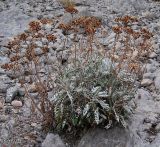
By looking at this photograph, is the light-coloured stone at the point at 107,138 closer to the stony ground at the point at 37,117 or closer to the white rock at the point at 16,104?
the stony ground at the point at 37,117

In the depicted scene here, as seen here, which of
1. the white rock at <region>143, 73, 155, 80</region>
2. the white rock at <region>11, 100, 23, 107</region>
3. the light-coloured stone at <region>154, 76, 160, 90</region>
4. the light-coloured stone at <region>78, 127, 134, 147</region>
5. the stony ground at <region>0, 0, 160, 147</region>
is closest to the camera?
the light-coloured stone at <region>78, 127, 134, 147</region>

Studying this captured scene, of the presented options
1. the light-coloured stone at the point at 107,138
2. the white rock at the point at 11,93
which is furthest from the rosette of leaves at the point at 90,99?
the white rock at the point at 11,93

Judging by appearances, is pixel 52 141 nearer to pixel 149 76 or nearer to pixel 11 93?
pixel 11 93

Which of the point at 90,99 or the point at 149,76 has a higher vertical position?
the point at 90,99

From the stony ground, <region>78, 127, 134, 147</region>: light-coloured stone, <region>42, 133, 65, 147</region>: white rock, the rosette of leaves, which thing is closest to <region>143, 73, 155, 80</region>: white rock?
the stony ground

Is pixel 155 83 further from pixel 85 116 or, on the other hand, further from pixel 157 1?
pixel 157 1

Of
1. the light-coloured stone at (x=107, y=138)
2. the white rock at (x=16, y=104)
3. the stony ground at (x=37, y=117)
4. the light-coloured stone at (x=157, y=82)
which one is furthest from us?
the light-coloured stone at (x=157, y=82)

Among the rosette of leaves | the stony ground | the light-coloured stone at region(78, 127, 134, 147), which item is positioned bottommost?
the stony ground

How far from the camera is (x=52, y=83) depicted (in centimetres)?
518

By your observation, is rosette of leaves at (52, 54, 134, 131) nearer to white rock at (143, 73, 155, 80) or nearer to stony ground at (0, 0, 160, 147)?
stony ground at (0, 0, 160, 147)

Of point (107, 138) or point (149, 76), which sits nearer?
point (107, 138)

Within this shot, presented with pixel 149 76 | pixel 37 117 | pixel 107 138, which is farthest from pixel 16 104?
pixel 149 76

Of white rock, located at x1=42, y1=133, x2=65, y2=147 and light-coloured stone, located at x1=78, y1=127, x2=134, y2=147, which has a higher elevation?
light-coloured stone, located at x1=78, y1=127, x2=134, y2=147

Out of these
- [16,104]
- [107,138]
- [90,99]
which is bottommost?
[16,104]
